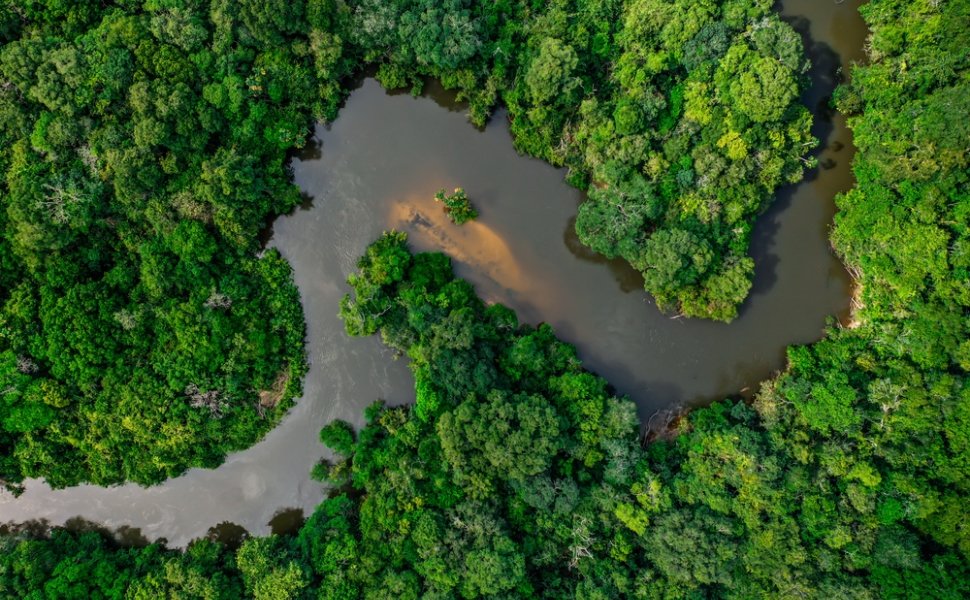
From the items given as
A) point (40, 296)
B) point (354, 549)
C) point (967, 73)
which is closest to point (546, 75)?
point (967, 73)

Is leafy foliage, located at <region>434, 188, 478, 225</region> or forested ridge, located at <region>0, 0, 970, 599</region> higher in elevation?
leafy foliage, located at <region>434, 188, 478, 225</region>

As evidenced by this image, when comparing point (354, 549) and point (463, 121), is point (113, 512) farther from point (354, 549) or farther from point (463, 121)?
point (463, 121)

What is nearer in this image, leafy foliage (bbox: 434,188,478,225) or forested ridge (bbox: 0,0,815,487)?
forested ridge (bbox: 0,0,815,487)

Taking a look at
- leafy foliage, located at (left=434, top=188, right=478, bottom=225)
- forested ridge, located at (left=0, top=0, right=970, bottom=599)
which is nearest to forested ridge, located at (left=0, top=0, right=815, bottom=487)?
leafy foliage, located at (left=434, top=188, right=478, bottom=225)

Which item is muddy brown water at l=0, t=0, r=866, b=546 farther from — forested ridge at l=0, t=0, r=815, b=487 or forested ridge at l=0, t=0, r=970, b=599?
forested ridge at l=0, t=0, r=815, b=487

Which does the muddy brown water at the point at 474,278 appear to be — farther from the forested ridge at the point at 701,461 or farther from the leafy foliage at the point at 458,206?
the forested ridge at the point at 701,461

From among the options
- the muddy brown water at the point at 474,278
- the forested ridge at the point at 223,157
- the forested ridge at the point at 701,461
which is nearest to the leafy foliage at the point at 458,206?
the muddy brown water at the point at 474,278
